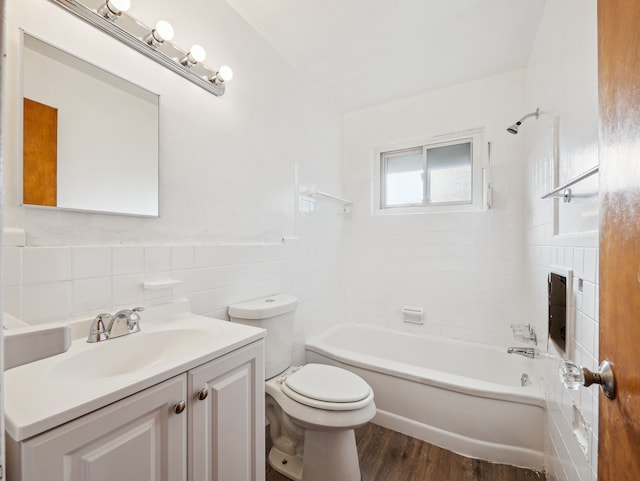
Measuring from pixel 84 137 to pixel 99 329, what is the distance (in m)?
0.68

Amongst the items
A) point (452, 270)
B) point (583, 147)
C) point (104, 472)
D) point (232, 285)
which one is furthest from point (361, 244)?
point (104, 472)

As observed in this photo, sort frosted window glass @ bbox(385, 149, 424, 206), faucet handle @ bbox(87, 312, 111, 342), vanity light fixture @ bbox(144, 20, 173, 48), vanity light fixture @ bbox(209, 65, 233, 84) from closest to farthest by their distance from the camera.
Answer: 1. faucet handle @ bbox(87, 312, 111, 342)
2. vanity light fixture @ bbox(144, 20, 173, 48)
3. vanity light fixture @ bbox(209, 65, 233, 84)
4. frosted window glass @ bbox(385, 149, 424, 206)

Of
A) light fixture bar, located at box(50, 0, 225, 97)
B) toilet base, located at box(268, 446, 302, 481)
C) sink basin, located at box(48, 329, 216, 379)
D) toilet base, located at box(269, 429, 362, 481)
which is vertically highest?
light fixture bar, located at box(50, 0, 225, 97)

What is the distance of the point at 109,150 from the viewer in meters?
1.12

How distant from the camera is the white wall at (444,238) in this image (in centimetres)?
221

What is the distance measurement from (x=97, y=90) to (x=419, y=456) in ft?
7.68

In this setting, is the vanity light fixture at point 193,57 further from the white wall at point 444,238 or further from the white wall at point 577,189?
the white wall at point 444,238

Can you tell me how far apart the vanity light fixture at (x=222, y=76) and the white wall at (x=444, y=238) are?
1.55 m

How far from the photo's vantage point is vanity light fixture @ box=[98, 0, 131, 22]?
1.05 m

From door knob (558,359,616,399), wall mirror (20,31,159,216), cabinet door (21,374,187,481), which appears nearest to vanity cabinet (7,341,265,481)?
cabinet door (21,374,187,481)

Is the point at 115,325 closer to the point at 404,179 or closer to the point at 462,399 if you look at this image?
the point at 462,399

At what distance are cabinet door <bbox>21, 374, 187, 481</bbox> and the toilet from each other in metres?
0.69

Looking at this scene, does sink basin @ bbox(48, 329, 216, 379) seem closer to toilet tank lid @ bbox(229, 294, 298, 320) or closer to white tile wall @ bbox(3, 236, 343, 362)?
white tile wall @ bbox(3, 236, 343, 362)

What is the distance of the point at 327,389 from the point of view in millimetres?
1454
